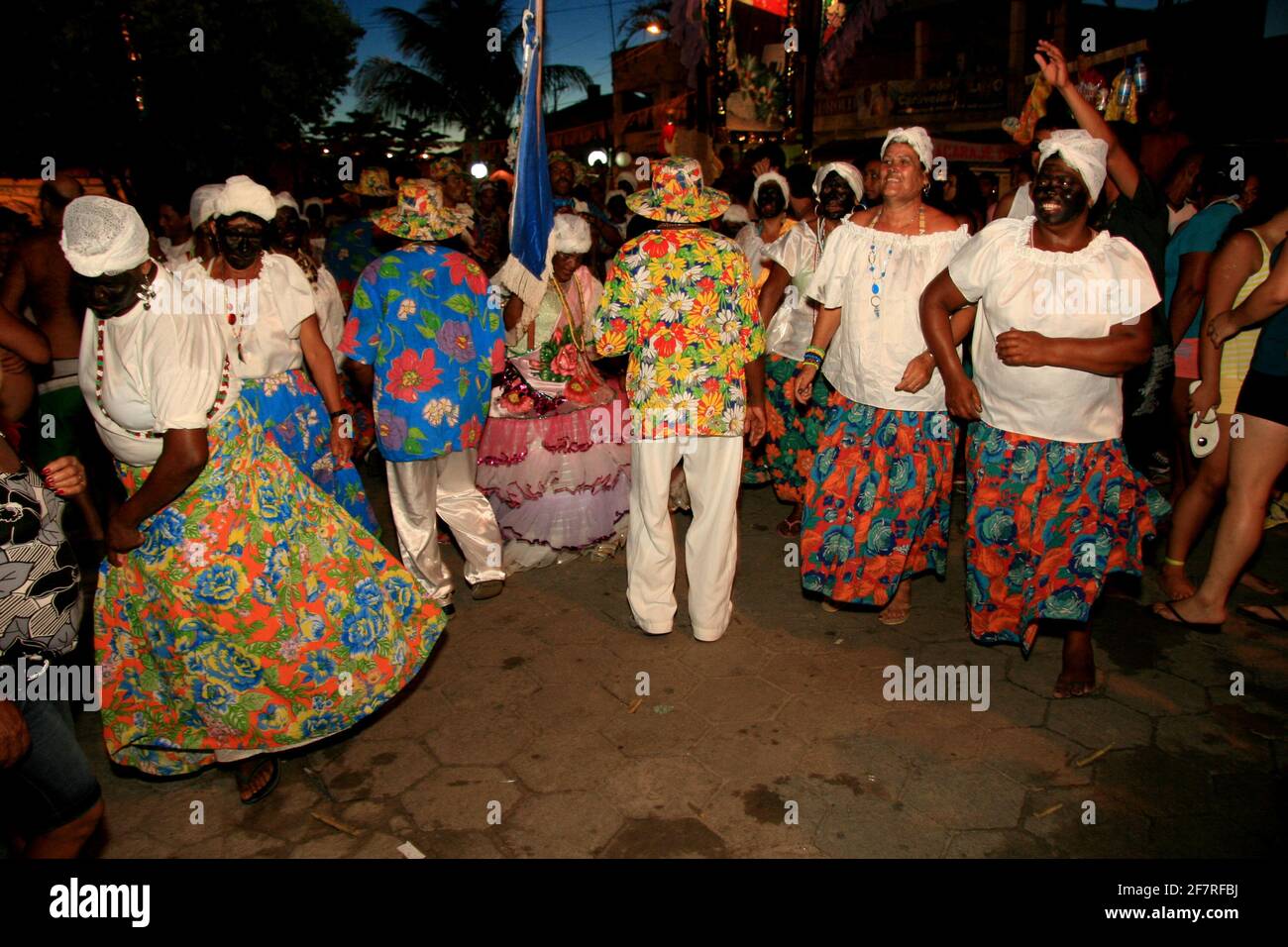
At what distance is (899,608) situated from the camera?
14.2 ft

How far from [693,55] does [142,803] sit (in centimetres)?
1566

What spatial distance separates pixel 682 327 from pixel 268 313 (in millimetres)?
1975

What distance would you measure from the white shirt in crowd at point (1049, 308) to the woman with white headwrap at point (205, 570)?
8.50ft

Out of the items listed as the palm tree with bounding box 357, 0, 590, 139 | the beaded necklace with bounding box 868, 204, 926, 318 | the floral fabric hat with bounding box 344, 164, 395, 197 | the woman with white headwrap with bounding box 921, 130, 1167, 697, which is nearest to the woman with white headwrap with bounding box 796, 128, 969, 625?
the beaded necklace with bounding box 868, 204, 926, 318

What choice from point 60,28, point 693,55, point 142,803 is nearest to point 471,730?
point 142,803

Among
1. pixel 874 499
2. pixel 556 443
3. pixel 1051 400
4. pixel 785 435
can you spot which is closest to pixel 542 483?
pixel 556 443

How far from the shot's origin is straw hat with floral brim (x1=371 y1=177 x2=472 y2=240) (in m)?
4.11

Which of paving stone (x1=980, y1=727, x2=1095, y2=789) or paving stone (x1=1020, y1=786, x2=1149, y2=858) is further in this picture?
paving stone (x1=980, y1=727, x2=1095, y2=789)

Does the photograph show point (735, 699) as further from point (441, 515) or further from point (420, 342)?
point (420, 342)

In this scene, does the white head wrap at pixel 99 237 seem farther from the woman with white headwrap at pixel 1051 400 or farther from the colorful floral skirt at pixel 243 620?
the woman with white headwrap at pixel 1051 400

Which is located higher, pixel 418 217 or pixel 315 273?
pixel 418 217

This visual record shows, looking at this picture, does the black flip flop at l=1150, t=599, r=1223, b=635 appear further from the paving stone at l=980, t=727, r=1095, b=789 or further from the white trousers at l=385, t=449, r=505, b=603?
the white trousers at l=385, t=449, r=505, b=603

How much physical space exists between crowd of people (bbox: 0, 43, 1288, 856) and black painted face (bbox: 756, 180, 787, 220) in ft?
0.12

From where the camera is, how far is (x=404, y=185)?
4145 mm
